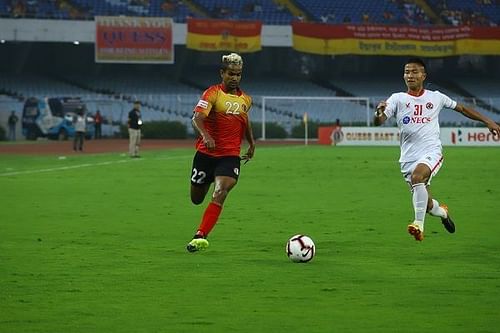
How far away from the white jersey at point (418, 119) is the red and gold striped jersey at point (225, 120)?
188cm

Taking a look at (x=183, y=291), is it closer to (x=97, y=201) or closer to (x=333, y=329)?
(x=333, y=329)

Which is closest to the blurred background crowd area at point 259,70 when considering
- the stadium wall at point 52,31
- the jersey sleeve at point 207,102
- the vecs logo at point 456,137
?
the stadium wall at point 52,31

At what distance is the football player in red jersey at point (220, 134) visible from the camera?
13688 millimetres

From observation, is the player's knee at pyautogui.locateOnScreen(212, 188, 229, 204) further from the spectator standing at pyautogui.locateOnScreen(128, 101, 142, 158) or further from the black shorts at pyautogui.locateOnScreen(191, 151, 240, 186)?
the spectator standing at pyautogui.locateOnScreen(128, 101, 142, 158)

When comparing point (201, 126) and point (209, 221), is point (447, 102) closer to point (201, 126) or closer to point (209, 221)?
point (201, 126)

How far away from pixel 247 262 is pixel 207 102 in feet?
6.85

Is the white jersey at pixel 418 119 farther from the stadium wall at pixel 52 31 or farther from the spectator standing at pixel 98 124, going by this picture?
the stadium wall at pixel 52 31

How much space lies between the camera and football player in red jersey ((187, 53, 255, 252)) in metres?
13.7

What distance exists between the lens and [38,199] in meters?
22.8

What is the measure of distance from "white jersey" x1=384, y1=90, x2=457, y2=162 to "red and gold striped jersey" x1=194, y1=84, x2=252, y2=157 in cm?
188

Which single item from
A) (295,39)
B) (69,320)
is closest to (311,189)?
(69,320)

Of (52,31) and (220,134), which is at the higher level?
(52,31)

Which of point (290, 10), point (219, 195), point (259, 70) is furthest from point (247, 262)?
point (259, 70)

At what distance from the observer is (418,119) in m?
14.6
